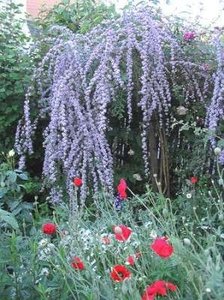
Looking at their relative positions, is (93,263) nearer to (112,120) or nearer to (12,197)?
(12,197)

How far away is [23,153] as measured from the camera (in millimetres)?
4012

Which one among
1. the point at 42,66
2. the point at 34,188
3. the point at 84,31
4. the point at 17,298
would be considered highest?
the point at 84,31

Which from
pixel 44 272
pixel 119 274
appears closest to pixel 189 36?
pixel 44 272

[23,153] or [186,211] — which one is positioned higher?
[23,153]

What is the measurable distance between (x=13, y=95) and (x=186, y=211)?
180 centimetres

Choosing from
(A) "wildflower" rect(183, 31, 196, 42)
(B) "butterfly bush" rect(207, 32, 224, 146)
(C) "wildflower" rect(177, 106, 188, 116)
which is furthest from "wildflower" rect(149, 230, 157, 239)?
(A) "wildflower" rect(183, 31, 196, 42)

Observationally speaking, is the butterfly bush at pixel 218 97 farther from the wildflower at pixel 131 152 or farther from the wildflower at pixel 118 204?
the wildflower at pixel 131 152

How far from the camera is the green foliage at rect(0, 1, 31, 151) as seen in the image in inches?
161

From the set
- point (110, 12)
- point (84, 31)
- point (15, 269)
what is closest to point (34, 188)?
point (84, 31)

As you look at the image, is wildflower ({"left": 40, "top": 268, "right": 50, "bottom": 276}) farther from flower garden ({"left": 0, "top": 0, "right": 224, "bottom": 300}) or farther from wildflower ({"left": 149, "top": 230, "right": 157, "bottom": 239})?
wildflower ({"left": 149, "top": 230, "right": 157, "bottom": 239})

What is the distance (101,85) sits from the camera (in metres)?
3.37

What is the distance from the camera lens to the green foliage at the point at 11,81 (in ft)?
13.4

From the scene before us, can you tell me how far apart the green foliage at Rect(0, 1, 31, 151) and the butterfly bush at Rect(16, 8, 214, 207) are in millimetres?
394

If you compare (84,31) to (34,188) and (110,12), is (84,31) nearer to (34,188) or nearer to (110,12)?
(110,12)
